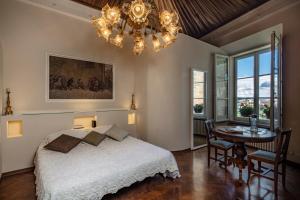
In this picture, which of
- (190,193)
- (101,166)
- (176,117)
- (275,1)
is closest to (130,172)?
(101,166)

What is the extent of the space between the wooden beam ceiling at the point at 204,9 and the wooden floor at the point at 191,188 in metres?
3.64

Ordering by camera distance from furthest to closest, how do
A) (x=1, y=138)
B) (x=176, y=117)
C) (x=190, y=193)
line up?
1. (x=176, y=117)
2. (x=1, y=138)
3. (x=190, y=193)

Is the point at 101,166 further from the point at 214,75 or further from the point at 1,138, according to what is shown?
the point at 214,75

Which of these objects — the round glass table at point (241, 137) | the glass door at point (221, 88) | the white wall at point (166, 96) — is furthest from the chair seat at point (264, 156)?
the glass door at point (221, 88)

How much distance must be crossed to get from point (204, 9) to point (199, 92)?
2298mm

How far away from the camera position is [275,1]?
358cm

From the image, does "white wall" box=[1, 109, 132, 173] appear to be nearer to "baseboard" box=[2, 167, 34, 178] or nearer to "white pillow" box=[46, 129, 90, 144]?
"baseboard" box=[2, 167, 34, 178]

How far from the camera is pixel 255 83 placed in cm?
503

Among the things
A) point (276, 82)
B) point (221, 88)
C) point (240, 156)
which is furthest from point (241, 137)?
point (221, 88)

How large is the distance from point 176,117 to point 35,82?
3.39 metres

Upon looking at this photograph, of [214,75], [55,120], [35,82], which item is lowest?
[55,120]

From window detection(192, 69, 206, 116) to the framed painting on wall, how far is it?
2502 mm

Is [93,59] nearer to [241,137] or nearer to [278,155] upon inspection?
[241,137]

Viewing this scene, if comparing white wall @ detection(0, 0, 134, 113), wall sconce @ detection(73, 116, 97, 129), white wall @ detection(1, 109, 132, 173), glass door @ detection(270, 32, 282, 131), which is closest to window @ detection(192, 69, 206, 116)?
glass door @ detection(270, 32, 282, 131)
